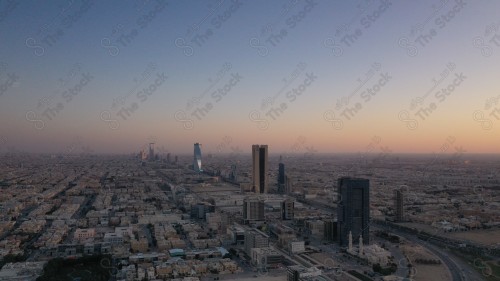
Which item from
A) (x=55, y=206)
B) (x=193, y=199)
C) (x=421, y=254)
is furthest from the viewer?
(x=193, y=199)

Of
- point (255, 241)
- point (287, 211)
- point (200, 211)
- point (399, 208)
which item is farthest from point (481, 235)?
point (200, 211)

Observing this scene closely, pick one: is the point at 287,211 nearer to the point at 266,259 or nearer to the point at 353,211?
the point at 353,211

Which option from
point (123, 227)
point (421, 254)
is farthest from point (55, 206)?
point (421, 254)

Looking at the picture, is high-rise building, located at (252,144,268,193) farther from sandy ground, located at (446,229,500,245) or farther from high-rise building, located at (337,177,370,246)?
sandy ground, located at (446,229,500,245)

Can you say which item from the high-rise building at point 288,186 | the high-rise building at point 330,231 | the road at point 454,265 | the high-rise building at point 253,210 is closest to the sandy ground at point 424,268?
the road at point 454,265

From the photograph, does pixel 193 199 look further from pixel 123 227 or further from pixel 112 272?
pixel 112 272

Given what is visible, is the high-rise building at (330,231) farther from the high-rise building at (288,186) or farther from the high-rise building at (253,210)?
the high-rise building at (288,186)

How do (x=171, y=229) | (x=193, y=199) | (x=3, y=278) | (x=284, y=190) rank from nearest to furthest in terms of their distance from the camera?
(x=3, y=278) → (x=171, y=229) → (x=193, y=199) → (x=284, y=190)
